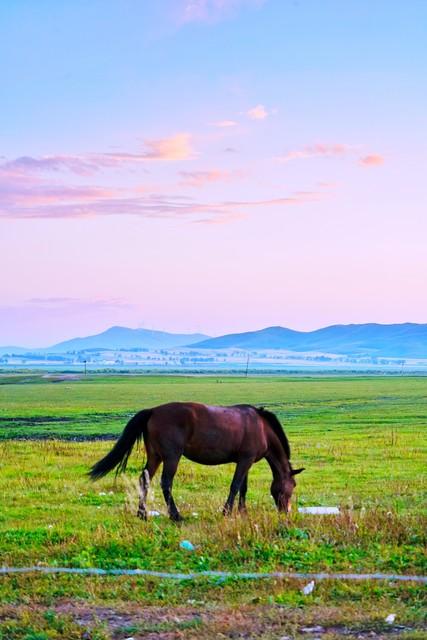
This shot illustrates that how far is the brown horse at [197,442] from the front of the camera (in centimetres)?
1321

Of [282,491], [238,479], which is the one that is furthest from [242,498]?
[282,491]

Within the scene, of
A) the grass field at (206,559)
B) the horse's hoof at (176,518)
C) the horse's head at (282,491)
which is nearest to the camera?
the grass field at (206,559)

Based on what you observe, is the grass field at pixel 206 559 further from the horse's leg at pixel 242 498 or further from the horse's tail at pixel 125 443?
the horse's tail at pixel 125 443

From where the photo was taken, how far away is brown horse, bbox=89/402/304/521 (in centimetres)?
1321

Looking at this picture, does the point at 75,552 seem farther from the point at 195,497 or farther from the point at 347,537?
the point at 195,497

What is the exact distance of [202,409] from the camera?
44.2 feet

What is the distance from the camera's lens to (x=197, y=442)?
44.0 feet

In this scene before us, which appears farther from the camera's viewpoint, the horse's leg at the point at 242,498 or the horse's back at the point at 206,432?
the horse's back at the point at 206,432

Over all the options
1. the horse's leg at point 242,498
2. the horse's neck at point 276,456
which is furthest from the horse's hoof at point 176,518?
the horse's neck at point 276,456

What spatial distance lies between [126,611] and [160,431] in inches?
196

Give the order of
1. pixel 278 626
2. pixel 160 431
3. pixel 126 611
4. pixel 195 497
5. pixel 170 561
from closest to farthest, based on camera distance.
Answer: pixel 278 626 < pixel 126 611 < pixel 170 561 < pixel 160 431 < pixel 195 497

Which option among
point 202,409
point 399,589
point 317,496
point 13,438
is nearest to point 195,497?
point 317,496

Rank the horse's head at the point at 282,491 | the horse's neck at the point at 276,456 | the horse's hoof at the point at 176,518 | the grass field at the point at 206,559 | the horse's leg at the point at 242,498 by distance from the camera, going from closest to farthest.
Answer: the grass field at the point at 206,559
the horse's hoof at the point at 176,518
the horse's leg at the point at 242,498
the horse's head at the point at 282,491
the horse's neck at the point at 276,456

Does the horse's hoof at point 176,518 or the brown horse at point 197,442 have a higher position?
the brown horse at point 197,442
